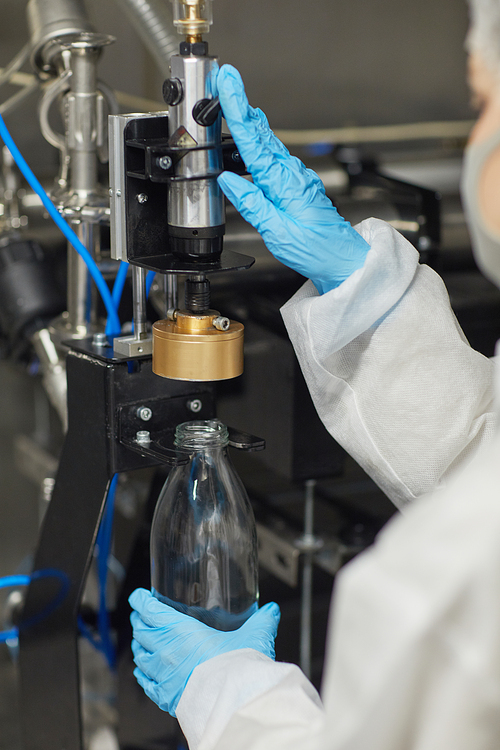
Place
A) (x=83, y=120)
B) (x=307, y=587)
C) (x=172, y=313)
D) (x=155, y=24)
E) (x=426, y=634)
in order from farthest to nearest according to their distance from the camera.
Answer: (x=307, y=587)
(x=155, y=24)
(x=83, y=120)
(x=172, y=313)
(x=426, y=634)

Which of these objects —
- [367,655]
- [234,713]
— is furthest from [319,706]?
[367,655]

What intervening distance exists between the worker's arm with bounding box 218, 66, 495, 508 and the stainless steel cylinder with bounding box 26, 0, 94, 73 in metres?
0.38

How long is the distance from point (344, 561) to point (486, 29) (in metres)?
0.89

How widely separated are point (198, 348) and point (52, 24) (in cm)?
52

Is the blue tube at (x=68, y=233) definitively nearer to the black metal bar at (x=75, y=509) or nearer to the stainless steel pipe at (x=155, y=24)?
the black metal bar at (x=75, y=509)

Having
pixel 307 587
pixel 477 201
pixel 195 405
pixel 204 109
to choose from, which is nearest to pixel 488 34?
pixel 477 201

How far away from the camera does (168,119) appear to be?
71cm

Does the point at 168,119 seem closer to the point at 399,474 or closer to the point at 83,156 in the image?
the point at 83,156

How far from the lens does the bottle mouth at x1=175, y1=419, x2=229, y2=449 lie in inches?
29.4

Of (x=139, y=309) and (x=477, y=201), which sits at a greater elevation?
(x=477, y=201)

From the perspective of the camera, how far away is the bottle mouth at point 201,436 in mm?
746

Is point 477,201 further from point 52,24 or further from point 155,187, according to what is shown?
point 52,24

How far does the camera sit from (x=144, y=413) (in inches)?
31.3

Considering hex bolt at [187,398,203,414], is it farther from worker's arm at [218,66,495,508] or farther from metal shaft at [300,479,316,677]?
metal shaft at [300,479,316,677]
